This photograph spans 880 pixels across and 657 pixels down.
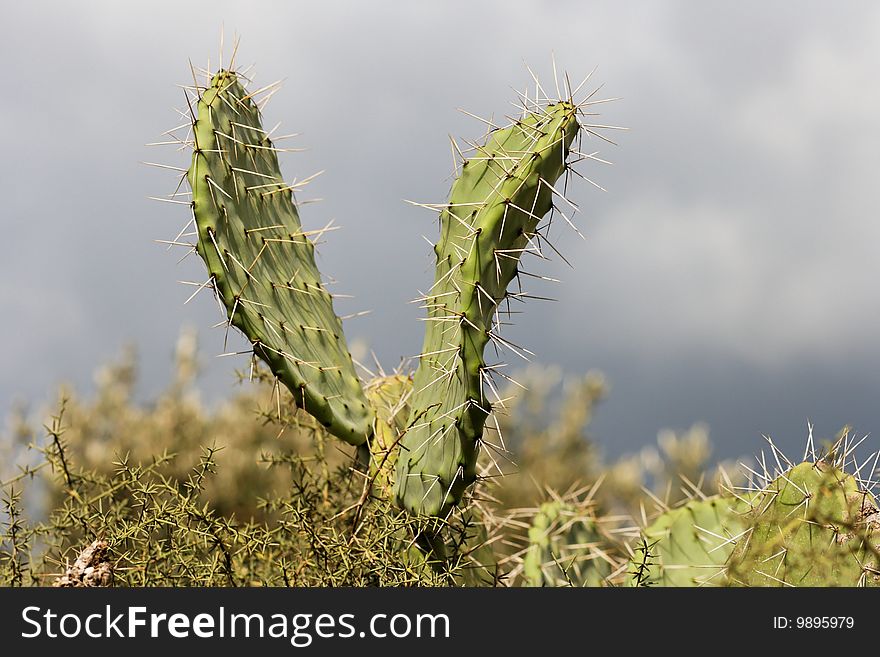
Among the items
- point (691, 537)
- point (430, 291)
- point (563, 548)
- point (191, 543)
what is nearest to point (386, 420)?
point (430, 291)

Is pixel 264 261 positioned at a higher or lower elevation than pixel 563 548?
higher

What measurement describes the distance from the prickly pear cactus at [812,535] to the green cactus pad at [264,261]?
0.75 metres

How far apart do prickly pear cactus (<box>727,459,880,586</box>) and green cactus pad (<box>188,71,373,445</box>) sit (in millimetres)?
754

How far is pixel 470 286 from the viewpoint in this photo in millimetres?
1483

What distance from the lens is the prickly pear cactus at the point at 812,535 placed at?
148 cm

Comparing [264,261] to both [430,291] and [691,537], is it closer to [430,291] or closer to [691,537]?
[430,291]

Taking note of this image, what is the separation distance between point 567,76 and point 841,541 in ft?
3.04

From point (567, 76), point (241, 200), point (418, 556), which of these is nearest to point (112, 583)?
point (418, 556)

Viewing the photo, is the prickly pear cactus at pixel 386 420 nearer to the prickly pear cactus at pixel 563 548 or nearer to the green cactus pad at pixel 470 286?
the green cactus pad at pixel 470 286

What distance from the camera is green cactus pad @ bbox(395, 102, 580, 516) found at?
4.91ft

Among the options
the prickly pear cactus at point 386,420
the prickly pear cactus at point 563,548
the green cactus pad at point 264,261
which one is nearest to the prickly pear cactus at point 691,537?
the prickly pear cactus at point 563,548

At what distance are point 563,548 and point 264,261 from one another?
1009 mm
